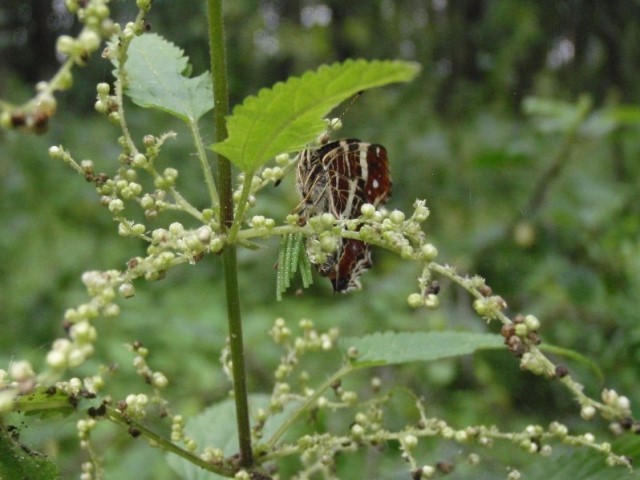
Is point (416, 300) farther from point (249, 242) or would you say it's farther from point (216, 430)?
point (216, 430)

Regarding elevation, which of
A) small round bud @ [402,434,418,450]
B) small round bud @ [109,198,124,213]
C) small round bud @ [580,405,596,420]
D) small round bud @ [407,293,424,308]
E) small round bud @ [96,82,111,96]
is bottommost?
small round bud @ [580,405,596,420]

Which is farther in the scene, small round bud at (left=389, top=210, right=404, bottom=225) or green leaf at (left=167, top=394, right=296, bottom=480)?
green leaf at (left=167, top=394, right=296, bottom=480)

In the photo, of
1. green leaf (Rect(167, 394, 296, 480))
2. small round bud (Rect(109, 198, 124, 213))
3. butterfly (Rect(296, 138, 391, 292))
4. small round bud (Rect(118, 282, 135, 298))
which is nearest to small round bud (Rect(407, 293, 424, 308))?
butterfly (Rect(296, 138, 391, 292))

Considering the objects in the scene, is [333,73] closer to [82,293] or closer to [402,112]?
[82,293]

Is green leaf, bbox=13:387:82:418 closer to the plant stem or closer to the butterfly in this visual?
the plant stem

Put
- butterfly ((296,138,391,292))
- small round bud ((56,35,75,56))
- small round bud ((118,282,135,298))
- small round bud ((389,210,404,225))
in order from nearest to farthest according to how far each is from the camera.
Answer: small round bud ((56,35,75,56)) < small round bud ((118,282,135,298)) < small round bud ((389,210,404,225)) < butterfly ((296,138,391,292))

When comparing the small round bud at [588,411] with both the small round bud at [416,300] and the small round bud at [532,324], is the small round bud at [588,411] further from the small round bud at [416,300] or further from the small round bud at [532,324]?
the small round bud at [416,300]

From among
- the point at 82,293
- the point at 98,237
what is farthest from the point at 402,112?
the point at 82,293
